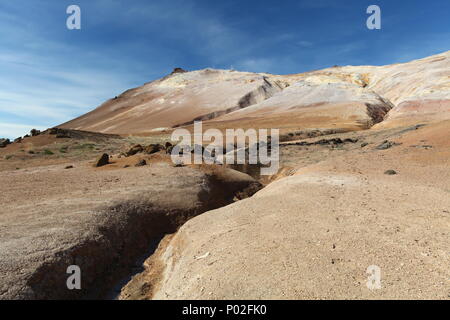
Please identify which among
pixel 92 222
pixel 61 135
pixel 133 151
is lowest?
pixel 92 222

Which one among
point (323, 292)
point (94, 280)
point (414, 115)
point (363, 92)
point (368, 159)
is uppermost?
point (363, 92)

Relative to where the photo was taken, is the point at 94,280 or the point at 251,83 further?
the point at 251,83

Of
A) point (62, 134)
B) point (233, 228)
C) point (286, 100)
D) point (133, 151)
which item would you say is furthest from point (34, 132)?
point (286, 100)

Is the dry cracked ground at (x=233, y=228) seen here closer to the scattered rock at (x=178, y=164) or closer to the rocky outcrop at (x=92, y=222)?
the rocky outcrop at (x=92, y=222)

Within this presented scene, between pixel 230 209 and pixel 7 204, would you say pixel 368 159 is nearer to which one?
pixel 230 209

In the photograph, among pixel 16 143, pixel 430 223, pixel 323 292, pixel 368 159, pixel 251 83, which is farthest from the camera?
pixel 251 83

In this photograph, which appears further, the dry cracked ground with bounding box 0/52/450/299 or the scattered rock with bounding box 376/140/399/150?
the scattered rock with bounding box 376/140/399/150

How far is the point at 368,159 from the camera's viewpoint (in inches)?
450

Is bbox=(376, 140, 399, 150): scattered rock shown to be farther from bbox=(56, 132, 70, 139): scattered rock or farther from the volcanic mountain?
Answer: bbox=(56, 132, 70, 139): scattered rock

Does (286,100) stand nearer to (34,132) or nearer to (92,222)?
(34,132)

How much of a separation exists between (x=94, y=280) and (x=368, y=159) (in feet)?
32.5

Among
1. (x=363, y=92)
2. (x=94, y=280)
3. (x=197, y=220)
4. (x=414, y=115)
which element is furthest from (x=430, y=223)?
(x=363, y=92)

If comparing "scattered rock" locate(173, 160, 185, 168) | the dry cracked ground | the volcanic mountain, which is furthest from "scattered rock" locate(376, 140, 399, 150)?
the volcanic mountain

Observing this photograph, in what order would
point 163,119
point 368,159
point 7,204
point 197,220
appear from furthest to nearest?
point 163,119 → point 368,159 → point 7,204 → point 197,220
